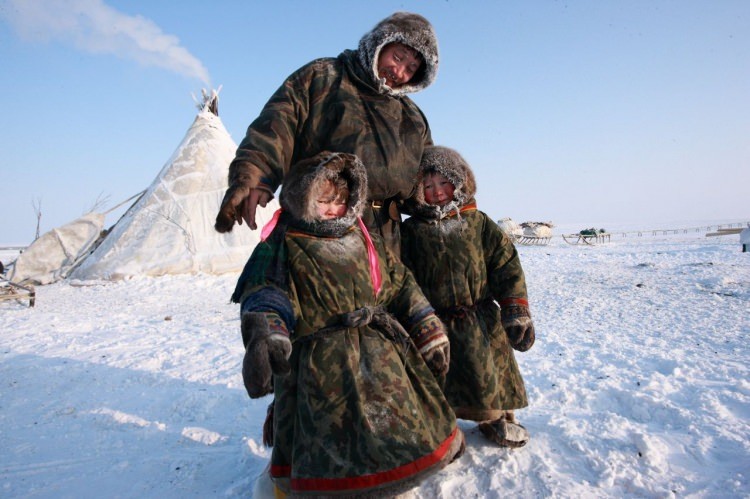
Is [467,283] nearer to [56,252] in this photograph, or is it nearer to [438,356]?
[438,356]

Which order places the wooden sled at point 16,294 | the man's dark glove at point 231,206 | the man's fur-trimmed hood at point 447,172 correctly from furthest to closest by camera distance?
the wooden sled at point 16,294 < the man's fur-trimmed hood at point 447,172 < the man's dark glove at point 231,206

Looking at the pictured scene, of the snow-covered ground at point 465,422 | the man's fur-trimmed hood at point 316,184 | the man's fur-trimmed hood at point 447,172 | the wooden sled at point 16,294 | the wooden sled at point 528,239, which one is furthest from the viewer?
the wooden sled at point 528,239

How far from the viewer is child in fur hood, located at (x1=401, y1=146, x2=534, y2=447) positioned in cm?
223

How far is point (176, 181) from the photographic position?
34.8ft

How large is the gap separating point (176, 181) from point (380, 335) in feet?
33.6

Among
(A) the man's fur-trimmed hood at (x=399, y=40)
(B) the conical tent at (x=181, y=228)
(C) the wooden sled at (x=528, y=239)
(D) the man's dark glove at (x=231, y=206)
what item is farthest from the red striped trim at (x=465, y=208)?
(C) the wooden sled at (x=528, y=239)

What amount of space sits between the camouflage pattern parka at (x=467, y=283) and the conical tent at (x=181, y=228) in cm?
832

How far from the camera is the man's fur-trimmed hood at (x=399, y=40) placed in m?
2.06

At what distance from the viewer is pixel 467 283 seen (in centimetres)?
232

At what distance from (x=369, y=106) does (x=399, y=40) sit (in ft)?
1.09

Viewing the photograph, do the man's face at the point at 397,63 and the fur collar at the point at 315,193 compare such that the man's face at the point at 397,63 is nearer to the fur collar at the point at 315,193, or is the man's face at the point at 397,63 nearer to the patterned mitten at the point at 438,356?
the fur collar at the point at 315,193

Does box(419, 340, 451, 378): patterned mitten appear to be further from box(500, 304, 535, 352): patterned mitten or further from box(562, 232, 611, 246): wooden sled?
box(562, 232, 611, 246): wooden sled

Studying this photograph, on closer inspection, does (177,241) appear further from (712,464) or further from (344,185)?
(712,464)

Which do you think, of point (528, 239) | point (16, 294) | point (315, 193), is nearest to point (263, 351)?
point (315, 193)
